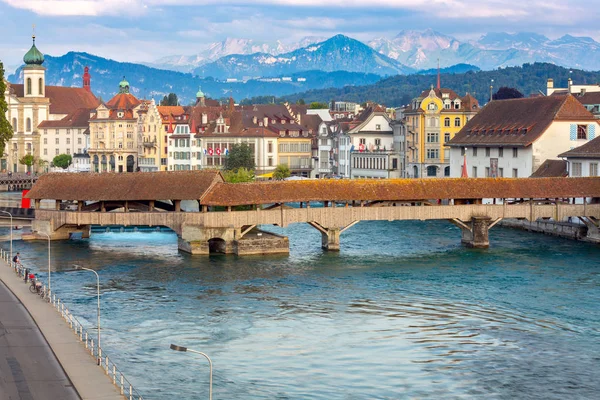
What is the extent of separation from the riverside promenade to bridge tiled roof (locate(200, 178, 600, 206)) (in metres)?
22.9

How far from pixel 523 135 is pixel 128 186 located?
36600 millimetres

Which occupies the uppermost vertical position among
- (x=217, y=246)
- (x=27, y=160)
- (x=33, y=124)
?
(x=33, y=124)

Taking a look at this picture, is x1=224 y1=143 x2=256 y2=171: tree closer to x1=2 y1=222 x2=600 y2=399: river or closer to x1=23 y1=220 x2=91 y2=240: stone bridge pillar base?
x1=23 y1=220 x2=91 y2=240: stone bridge pillar base

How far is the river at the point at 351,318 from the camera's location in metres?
38.1

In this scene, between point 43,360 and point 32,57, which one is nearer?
point 43,360

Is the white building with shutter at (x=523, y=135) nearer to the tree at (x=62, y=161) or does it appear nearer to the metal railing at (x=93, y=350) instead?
the metal railing at (x=93, y=350)

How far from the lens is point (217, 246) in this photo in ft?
233

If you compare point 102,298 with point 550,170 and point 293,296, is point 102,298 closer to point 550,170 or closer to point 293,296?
point 293,296

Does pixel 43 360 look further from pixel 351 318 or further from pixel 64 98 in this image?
pixel 64 98

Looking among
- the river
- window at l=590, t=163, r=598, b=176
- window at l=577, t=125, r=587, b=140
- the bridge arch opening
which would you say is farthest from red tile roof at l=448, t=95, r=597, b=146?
the bridge arch opening

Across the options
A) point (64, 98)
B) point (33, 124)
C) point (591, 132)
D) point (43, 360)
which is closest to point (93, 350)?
point (43, 360)

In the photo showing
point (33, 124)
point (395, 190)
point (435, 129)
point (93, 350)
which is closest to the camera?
point (93, 350)

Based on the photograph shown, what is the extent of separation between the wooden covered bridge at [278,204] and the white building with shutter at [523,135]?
1508cm

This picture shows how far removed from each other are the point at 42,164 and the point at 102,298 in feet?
421
